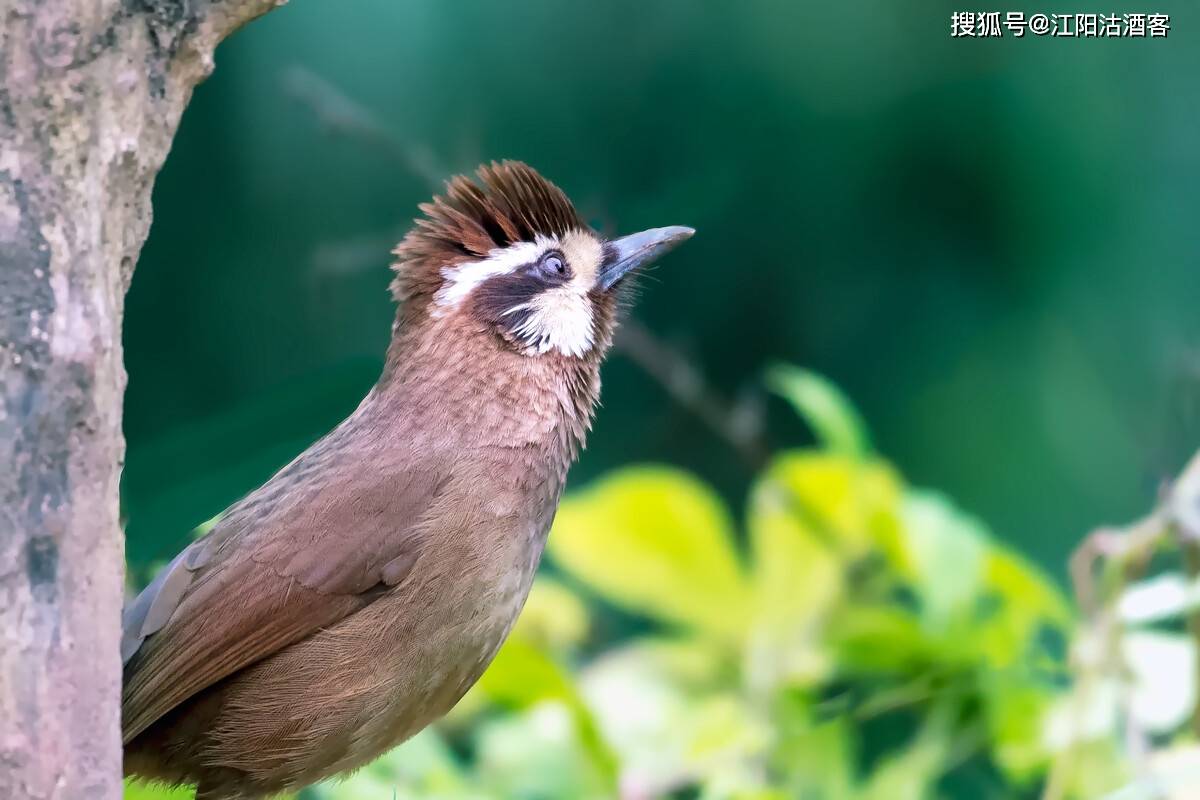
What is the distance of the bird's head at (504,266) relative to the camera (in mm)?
2117

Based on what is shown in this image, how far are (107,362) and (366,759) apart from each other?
82 centimetres

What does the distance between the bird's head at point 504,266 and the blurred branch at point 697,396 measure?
1755 mm

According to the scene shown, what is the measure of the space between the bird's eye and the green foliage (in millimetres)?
962

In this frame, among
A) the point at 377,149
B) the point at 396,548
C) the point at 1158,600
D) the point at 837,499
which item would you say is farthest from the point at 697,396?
the point at 396,548

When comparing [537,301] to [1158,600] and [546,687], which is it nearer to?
[546,687]

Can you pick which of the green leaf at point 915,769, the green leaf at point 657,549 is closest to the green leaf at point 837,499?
the green leaf at point 657,549

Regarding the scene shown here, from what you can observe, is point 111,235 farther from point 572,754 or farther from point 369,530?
point 572,754

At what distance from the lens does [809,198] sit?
413 cm

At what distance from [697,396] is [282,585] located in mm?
2385

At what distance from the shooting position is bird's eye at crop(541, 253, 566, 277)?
7.14 feet

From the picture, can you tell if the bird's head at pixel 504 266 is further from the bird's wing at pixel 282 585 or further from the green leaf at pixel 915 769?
the green leaf at pixel 915 769

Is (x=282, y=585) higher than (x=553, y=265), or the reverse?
(x=553, y=265)

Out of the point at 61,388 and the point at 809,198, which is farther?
the point at 809,198

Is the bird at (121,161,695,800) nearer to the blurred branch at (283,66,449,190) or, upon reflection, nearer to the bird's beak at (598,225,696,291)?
the bird's beak at (598,225,696,291)
